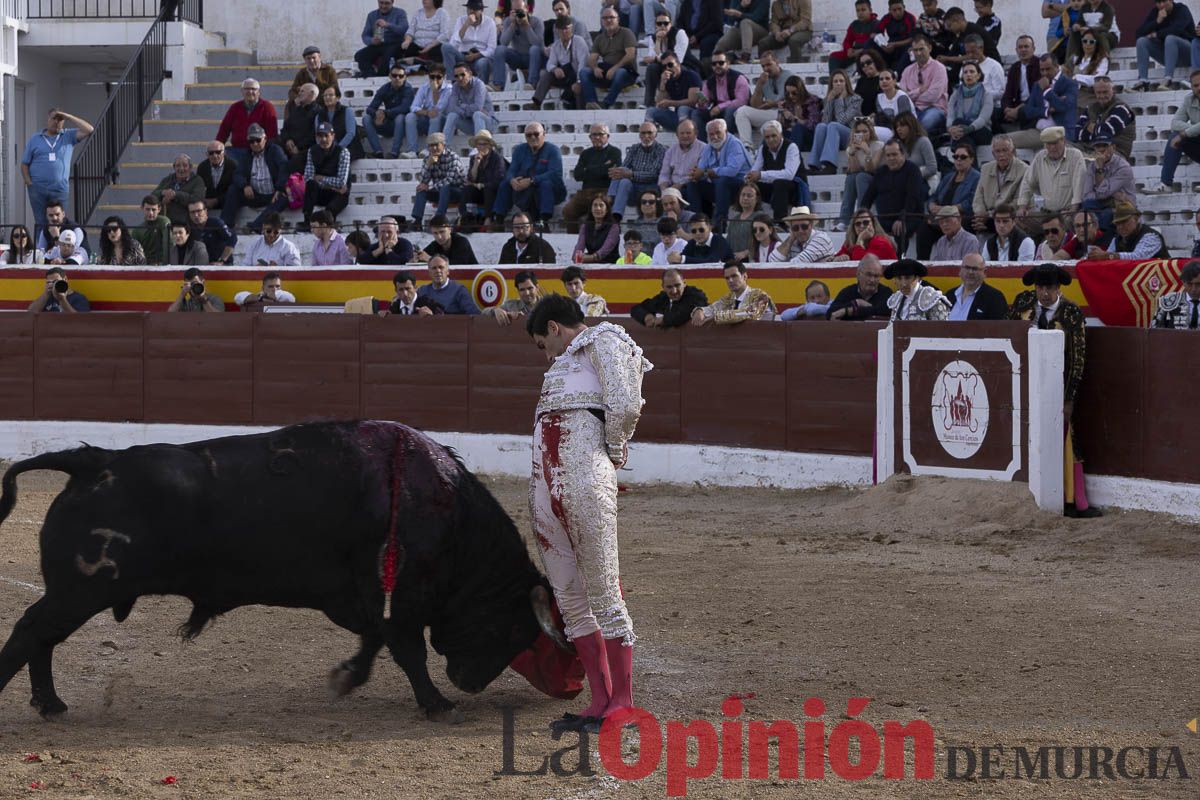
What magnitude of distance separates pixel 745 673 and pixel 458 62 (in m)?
11.1

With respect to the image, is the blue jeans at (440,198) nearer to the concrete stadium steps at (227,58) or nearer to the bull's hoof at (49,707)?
the concrete stadium steps at (227,58)

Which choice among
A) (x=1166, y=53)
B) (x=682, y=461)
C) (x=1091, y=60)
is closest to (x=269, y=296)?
(x=682, y=461)

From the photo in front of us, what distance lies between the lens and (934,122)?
12430mm

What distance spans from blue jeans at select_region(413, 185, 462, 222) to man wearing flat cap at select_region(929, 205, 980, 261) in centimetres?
473

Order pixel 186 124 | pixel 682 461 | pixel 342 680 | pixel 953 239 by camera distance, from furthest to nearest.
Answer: pixel 186 124 < pixel 682 461 < pixel 953 239 < pixel 342 680

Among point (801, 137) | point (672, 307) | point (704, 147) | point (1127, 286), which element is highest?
point (801, 137)

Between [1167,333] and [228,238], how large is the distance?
25.8ft

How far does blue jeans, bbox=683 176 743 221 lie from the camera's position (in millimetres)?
12125

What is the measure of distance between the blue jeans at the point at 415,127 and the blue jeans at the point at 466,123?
0.58 ft

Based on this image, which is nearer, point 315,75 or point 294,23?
point 315,75

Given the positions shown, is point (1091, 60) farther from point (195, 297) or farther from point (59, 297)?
point (59, 297)

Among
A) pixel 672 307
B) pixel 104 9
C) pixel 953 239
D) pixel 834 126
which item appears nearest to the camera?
pixel 953 239

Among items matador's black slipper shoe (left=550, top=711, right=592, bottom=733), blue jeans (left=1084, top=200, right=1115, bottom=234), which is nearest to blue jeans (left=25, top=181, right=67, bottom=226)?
blue jeans (left=1084, top=200, right=1115, bottom=234)

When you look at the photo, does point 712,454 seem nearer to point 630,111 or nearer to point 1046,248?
point 1046,248
